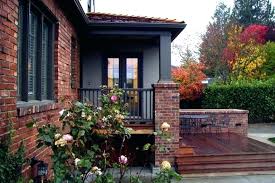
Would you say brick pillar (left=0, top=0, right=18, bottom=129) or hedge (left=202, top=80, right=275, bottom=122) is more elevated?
brick pillar (left=0, top=0, right=18, bottom=129)

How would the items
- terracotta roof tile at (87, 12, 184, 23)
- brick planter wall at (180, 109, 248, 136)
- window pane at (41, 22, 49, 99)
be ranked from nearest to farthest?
window pane at (41, 22, 49, 99) → terracotta roof tile at (87, 12, 184, 23) → brick planter wall at (180, 109, 248, 136)

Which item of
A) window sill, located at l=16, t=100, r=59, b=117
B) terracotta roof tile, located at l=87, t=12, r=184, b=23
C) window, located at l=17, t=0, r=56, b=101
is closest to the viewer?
window sill, located at l=16, t=100, r=59, b=117

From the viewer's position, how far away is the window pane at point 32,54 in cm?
636

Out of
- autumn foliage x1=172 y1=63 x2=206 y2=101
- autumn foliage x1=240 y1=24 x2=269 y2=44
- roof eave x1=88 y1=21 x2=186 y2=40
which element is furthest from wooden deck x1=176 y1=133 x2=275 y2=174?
autumn foliage x1=240 y1=24 x2=269 y2=44

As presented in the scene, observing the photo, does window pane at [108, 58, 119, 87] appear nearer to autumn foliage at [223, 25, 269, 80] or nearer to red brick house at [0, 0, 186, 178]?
red brick house at [0, 0, 186, 178]

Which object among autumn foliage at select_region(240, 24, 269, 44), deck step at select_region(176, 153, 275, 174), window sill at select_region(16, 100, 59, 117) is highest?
autumn foliage at select_region(240, 24, 269, 44)

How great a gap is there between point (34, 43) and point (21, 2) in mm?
1028

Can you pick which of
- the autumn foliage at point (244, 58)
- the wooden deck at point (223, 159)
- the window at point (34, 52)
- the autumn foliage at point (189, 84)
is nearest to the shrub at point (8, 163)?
the window at point (34, 52)

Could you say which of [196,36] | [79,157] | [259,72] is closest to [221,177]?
[79,157]

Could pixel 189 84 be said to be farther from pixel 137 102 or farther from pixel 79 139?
pixel 79 139

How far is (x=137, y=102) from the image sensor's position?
43.8ft

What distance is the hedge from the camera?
2261cm

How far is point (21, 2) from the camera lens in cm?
570

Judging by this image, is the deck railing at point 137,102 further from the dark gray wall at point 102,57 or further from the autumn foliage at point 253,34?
the autumn foliage at point 253,34
